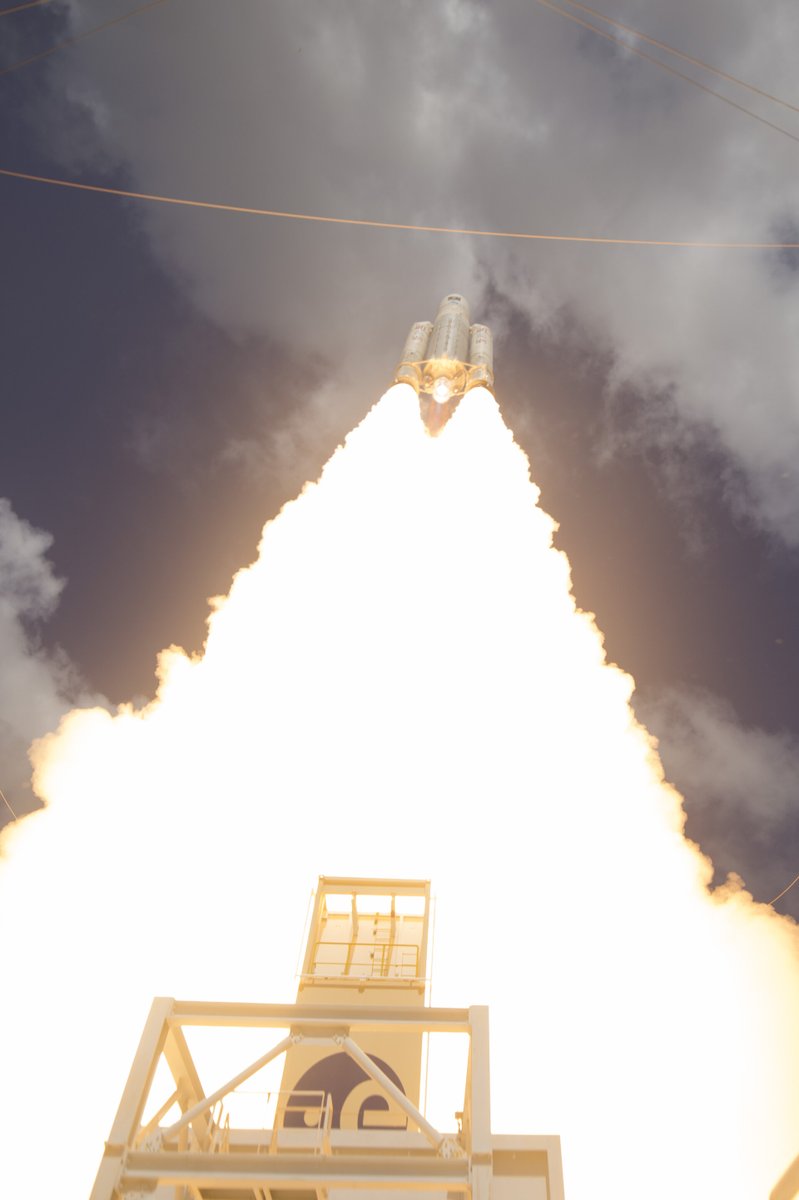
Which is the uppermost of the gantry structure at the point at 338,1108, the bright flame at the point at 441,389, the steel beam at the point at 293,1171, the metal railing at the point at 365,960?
the bright flame at the point at 441,389

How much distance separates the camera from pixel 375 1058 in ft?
57.5

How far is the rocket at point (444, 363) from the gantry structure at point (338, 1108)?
1929cm

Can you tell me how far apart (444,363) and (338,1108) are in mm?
24634

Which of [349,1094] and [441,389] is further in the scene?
[441,389]

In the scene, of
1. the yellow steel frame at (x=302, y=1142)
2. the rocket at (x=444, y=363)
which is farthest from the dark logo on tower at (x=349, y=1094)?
the rocket at (x=444, y=363)

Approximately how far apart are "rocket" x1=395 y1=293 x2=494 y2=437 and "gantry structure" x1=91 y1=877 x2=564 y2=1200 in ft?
63.3

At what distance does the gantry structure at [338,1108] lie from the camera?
10.4m

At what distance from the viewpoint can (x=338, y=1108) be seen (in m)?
17.1

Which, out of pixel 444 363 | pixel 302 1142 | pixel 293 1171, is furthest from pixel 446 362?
pixel 293 1171

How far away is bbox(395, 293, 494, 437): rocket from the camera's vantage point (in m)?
32.7

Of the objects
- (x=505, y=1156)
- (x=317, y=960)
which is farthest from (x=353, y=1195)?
(x=317, y=960)

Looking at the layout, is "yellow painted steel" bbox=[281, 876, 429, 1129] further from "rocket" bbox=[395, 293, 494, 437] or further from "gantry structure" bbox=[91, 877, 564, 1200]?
"rocket" bbox=[395, 293, 494, 437]

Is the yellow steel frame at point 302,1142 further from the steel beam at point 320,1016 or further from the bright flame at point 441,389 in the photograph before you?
the bright flame at point 441,389

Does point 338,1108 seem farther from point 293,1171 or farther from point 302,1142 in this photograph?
point 293,1171
